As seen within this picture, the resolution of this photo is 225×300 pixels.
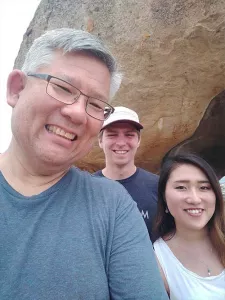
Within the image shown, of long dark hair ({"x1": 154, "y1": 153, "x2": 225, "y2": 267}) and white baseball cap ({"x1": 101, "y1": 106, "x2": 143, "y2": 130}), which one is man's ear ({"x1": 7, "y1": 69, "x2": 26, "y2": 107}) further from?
white baseball cap ({"x1": 101, "y1": 106, "x2": 143, "y2": 130})

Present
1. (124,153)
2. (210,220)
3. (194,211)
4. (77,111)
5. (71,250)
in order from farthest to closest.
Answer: (124,153) < (210,220) < (194,211) < (77,111) < (71,250)

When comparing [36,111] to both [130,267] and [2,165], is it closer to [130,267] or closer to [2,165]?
[2,165]

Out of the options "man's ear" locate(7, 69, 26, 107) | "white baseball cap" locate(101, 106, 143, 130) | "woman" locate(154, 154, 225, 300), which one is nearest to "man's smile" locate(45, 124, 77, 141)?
"man's ear" locate(7, 69, 26, 107)

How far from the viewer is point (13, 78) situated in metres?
0.91

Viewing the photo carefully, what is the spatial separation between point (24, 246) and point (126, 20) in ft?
10.6

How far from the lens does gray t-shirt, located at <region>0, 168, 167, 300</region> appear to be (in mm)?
702

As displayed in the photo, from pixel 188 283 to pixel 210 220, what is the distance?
0.39 m

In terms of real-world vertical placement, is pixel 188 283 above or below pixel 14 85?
below

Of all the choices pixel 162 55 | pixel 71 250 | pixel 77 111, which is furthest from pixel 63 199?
pixel 162 55

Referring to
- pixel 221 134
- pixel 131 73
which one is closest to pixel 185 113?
pixel 131 73

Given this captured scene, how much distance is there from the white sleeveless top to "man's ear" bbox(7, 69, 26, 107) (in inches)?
35.7

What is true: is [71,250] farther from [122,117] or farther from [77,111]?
[122,117]

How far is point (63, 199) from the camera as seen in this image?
0.83 meters

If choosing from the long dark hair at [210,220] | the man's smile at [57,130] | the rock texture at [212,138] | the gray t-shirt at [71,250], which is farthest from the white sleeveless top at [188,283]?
the rock texture at [212,138]
